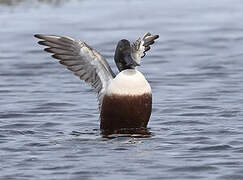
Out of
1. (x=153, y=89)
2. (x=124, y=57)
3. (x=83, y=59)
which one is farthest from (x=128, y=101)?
(x=153, y=89)

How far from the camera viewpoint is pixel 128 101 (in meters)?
9.72

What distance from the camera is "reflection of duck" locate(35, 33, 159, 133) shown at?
9711mm

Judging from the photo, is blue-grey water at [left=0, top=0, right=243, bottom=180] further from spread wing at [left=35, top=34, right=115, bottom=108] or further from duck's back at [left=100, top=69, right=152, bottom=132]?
spread wing at [left=35, top=34, right=115, bottom=108]

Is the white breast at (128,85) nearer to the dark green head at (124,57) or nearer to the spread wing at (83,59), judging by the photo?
the dark green head at (124,57)

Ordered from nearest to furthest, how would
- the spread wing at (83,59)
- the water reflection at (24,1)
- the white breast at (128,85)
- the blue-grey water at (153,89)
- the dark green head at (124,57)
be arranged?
the blue-grey water at (153,89), the white breast at (128,85), the dark green head at (124,57), the spread wing at (83,59), the water reflection at (24,1)

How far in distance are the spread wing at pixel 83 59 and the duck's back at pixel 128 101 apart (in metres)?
0.38

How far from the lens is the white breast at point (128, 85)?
9672mm

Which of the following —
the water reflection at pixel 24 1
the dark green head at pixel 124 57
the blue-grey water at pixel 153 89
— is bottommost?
the blue-grey water at pixel 153 89

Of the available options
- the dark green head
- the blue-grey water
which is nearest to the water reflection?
the blue-grey water

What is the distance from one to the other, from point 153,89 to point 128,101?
3.22 metres

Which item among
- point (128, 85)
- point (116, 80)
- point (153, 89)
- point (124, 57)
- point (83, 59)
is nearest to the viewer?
point (128, 85)

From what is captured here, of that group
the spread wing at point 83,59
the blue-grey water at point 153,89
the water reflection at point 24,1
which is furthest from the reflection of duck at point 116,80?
the water reflection at point 24,1

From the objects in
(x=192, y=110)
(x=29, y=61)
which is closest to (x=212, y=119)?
(x=192, y=110)

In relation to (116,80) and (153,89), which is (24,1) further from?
(116,80)
